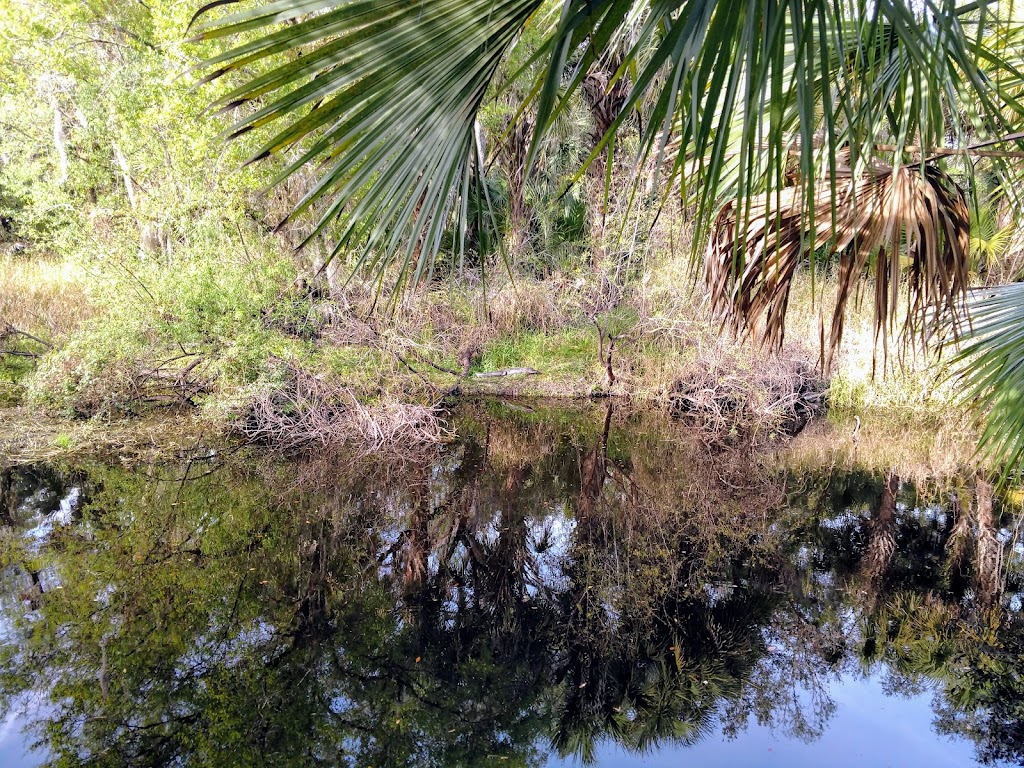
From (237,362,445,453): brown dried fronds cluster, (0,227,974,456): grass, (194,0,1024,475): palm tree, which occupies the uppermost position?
(194,0,1024,475): palm tree

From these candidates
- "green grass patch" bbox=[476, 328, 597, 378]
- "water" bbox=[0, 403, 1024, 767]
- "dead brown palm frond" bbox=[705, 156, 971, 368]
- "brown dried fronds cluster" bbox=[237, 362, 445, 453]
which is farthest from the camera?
"green grass patch" bbox=[476, 328, 597, 378]

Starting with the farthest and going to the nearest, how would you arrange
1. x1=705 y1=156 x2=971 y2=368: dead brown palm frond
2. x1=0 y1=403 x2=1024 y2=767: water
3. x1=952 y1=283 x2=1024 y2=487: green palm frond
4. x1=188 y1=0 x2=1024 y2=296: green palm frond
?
x1=0 y1=403 x2=1024 y2=767: water
x1=952 y1=283 x2=1024 y2=487: green palm frond
x1=705 y1=156 x2=971 y2=368: dead brown palm frond
x1=188 y1=0 x2=1024 y2=296: green palm frond

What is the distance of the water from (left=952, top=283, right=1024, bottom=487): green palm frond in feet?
7.34

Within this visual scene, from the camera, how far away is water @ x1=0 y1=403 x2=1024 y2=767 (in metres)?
3.92

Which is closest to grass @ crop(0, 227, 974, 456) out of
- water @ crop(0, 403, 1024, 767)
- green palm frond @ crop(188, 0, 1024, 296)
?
water @ crop(0, 403, 1024, 767)

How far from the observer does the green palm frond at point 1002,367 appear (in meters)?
2.60

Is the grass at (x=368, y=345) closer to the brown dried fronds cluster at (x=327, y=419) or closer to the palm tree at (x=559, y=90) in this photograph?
the brown dried fronds cluster at (x=327, y=419)

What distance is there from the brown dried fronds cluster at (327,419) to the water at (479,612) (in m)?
0.88

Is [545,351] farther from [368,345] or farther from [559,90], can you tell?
[559,90]

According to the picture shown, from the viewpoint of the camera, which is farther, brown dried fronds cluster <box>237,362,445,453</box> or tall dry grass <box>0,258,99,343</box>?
tall dry grass <box>0,258,99,343</box>

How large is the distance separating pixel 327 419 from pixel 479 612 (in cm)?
476

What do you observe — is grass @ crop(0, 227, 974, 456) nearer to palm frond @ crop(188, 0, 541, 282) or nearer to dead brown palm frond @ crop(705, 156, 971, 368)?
dead brown palm frond @ crop(705, 156, 971, 368)

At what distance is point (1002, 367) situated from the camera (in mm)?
2701

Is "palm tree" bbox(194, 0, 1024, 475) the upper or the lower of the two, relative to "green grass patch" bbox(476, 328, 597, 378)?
upper
